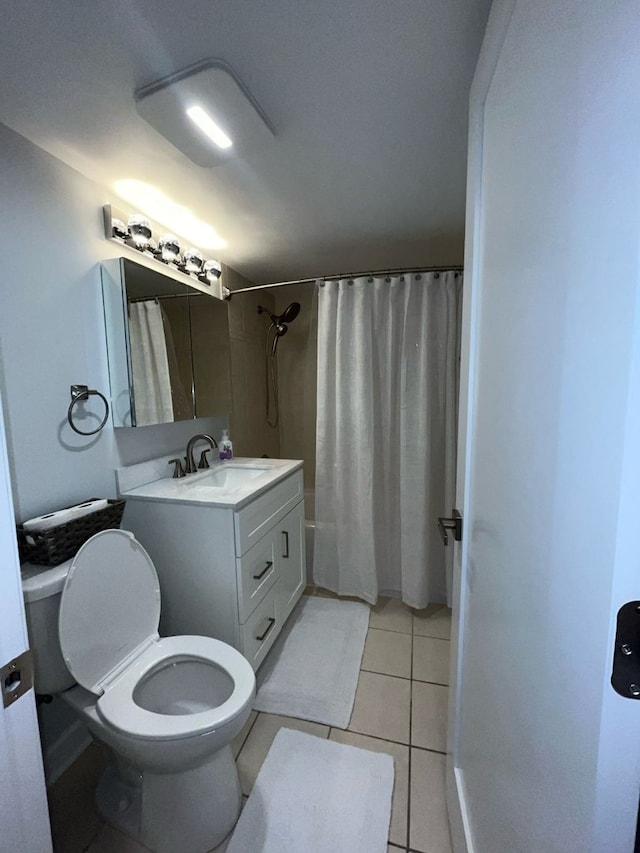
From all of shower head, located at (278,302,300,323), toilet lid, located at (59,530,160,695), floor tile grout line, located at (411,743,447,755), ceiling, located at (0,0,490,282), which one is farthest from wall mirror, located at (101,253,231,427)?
floor tile grout line, located at (411,743,447,755)

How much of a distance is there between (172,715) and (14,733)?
2.38ft

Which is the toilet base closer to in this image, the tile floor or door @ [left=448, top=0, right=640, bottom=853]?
the tile floor

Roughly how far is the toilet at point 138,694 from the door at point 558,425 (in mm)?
732

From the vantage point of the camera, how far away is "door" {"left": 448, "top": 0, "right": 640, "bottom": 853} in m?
0.34

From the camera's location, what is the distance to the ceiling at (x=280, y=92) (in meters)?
0.78

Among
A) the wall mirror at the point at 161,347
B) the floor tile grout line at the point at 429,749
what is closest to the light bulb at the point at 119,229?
the wall mirror at the point at 161,347

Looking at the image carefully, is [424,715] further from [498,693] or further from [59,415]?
[59,415]

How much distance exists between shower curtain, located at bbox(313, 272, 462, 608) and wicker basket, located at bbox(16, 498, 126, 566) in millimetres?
1322

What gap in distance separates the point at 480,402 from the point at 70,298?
1500 millimetres

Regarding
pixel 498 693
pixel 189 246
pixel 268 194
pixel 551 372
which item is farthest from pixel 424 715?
pixel 189 246

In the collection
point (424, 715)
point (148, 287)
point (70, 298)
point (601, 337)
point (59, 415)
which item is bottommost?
point (424, 715)

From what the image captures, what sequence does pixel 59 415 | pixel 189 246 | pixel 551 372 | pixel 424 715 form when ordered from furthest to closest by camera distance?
pixel 189 246 < pixel 424 715 < pixel 59 415 < pixel 551 372

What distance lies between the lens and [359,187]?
1467mm

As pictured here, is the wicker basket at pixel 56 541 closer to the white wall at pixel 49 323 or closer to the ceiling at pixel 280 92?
the white wall at pixel 49 323
